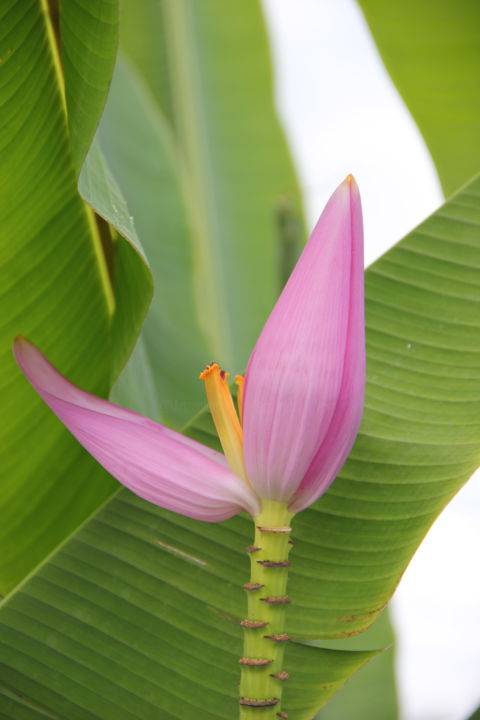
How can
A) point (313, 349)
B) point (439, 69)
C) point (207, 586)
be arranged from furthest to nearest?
1. point (439, 69)
2. point (207, 586)
3. point (313, 349)

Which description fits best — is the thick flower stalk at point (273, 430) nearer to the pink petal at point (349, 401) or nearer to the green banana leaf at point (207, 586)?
the pink petal at point (349, 401)

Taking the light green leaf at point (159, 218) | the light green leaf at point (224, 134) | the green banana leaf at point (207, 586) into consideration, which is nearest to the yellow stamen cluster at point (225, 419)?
the green banana leaf at point (207, 586)

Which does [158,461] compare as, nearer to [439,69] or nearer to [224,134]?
[439,69]

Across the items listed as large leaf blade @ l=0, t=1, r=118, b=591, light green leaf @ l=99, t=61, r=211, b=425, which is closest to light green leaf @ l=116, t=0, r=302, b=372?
light green leaf @ l=99, t=61, r=211, b=425

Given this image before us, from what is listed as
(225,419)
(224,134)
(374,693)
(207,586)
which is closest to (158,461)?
(225,419)

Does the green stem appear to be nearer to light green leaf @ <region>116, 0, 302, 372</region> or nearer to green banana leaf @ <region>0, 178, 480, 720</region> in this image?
green banana leaf @ <region>0, 178, 480, 720</region>

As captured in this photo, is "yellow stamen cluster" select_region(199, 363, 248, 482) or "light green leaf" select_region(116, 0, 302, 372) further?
"light green leaf" select_region(116, 0, 302, 372)

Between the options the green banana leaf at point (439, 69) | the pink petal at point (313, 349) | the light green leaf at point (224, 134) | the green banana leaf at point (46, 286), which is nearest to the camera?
the pink petal at point (313, 349)

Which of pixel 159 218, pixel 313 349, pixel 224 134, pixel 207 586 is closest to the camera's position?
pixel 313 349

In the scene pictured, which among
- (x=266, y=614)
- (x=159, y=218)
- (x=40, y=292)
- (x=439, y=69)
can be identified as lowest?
(x=266, y=614)
